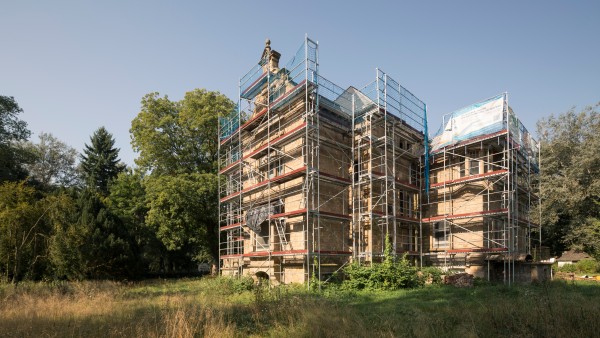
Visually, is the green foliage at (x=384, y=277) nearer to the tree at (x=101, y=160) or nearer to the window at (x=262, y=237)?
the window at (x=262, y=237)

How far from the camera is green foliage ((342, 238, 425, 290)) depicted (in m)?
17.5

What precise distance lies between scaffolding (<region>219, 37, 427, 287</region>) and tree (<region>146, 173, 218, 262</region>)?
10.4 feet

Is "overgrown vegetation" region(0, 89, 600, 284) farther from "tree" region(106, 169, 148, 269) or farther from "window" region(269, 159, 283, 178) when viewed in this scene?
"window" region(269, 159, 283, 178)

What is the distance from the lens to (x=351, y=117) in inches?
910

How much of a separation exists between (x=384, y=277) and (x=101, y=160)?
40.7 m

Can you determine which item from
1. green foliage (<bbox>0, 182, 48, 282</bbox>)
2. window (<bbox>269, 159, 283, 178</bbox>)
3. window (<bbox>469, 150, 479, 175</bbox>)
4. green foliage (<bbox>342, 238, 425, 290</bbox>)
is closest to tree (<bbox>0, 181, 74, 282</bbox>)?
green foliage (<bbox>0, 182, 48, 282</bbox>)

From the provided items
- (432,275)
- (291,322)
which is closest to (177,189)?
(432,275)

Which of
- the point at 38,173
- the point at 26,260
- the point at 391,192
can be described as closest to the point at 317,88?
the point at 391,192

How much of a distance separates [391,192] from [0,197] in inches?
747

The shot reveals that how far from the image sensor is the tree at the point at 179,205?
2688cm

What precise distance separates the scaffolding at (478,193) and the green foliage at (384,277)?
440cm

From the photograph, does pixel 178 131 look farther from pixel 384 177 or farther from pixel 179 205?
pixel 384 177

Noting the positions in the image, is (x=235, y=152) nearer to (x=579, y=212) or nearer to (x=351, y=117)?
(x=351, y=117)

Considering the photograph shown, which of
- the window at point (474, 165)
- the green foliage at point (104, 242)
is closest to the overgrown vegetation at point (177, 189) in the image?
the green foliage at point (104, 242)
